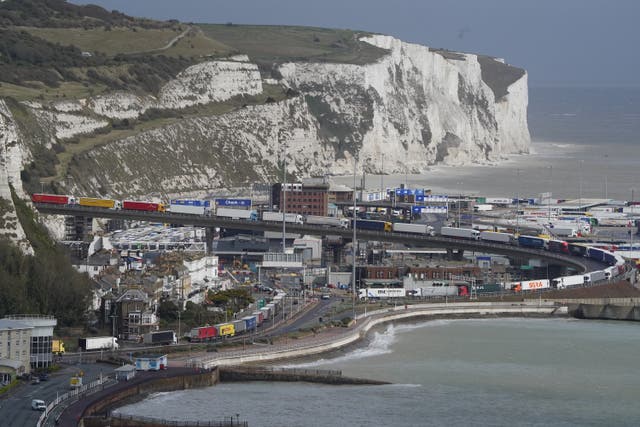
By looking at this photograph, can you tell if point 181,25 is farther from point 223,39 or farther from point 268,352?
point 268,352

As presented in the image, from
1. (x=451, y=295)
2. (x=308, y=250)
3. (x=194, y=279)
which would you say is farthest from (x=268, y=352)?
(x=308, y=250)

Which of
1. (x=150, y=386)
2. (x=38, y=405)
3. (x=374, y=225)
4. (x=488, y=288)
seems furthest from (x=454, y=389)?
(x=374, y=225)

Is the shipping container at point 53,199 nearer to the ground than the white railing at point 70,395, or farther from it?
farther from it

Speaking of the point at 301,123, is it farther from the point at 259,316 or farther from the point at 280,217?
the point at 259,316

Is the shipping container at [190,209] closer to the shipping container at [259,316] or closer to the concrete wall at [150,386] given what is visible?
the shipping container at [259,316]

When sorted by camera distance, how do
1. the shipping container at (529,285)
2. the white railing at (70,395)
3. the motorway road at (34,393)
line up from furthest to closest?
the shipping container at (529,285)
the white railing at (70,395)
the motorway road at (34,393)

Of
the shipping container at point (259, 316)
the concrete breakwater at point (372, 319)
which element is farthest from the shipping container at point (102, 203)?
the shipping container at point (259, 316)

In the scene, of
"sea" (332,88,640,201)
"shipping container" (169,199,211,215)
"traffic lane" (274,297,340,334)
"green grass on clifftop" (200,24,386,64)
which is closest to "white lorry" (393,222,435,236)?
"shipping container" (169,199,211,215)

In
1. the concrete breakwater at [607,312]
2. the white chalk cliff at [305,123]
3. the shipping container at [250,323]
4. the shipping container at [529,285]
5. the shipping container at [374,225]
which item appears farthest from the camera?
the white chalk cliff at [305,123]
